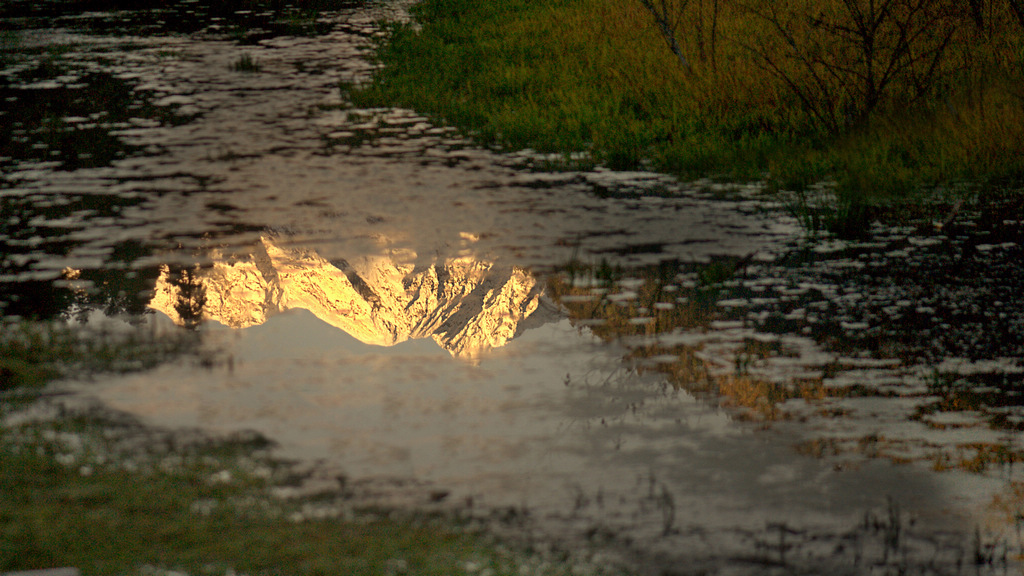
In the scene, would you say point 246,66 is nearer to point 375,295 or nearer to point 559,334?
point 375,295

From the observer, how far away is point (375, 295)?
6.27m

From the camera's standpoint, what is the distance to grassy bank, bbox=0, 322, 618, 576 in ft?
11.0

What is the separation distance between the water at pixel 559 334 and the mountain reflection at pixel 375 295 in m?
0.02

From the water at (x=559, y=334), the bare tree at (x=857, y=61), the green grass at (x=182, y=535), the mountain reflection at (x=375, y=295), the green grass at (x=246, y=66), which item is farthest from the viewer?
the green grass at (x=246, y=66)

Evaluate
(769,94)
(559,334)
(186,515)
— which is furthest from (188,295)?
(769,94)

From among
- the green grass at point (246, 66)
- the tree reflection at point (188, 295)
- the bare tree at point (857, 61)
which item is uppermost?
the bare tree at point (857, 61)

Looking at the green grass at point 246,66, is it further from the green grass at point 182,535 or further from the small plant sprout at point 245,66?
the green grass at point 182,535

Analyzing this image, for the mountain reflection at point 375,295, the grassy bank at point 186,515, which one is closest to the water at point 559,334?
the mountain reflection at point 375,295

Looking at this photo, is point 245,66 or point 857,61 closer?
point 857,61

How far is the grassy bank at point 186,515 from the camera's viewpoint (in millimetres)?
3352

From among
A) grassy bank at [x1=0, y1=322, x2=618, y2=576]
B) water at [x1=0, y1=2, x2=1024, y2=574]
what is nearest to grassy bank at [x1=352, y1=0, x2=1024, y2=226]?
water at [x1=0, y1=2, x2=1024, y2=574]

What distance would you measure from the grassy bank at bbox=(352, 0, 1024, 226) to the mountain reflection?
2.84 meters

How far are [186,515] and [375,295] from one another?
273 cm

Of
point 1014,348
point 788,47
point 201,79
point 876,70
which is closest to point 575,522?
point 1014,348
